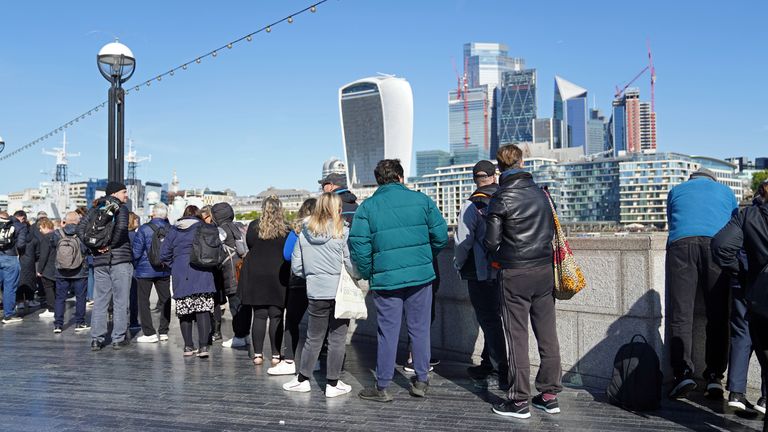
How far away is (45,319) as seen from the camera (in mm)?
12875

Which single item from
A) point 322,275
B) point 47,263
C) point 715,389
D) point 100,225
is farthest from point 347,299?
point 47,263

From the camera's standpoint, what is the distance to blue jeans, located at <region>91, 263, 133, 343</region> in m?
9.31

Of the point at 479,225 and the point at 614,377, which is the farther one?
the point at 479,225

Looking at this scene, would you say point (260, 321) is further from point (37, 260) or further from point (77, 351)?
point (37, 260)

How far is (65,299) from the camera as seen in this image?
449 inches

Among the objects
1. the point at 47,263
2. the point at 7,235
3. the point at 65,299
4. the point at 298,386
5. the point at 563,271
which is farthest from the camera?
the point at 47,263

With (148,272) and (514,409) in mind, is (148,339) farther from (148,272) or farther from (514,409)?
(514,409)

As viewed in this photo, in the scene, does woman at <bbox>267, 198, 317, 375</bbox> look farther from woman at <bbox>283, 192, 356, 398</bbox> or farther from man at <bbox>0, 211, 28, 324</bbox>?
man at <bbox>0, 211, 28, 324</bbox>

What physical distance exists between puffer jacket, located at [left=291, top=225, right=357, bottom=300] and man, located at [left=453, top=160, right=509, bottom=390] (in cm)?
109

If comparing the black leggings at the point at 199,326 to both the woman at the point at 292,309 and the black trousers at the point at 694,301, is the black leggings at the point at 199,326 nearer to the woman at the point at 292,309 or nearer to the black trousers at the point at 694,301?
the woman at the point at 292,309

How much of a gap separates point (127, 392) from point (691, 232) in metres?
5.21

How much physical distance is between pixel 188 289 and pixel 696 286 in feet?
18.5

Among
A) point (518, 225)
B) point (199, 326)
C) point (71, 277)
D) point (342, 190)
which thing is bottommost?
point (199, 326)

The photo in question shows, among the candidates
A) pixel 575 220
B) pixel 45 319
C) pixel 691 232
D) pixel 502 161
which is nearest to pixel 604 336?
pixel 691 232
